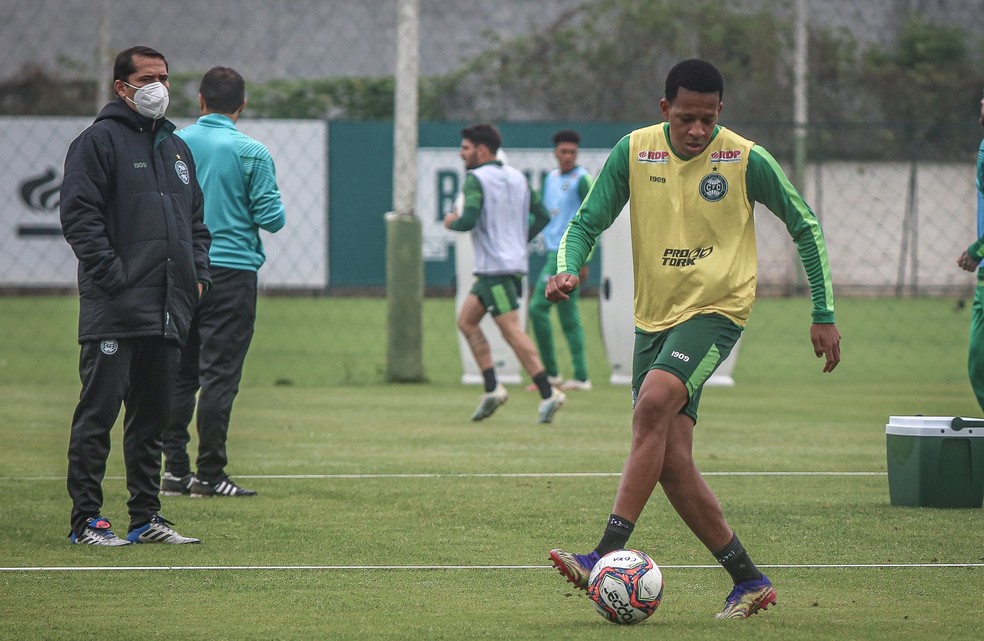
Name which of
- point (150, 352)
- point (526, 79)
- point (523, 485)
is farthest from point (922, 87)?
point (150, 352)

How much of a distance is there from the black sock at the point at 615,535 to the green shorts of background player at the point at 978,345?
11.5 feet

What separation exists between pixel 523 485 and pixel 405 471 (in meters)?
0.97

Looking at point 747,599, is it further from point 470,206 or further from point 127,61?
point 470,206

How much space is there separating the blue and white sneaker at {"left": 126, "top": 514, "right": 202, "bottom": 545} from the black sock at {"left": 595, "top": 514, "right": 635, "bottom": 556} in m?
2.31

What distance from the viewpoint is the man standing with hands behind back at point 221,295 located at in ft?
29.5

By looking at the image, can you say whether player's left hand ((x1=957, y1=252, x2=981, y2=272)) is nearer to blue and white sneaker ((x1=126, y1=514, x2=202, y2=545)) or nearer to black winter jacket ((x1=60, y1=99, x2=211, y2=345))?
black winter jacket ((x1=60, y1=99, x2=211, y2=345))

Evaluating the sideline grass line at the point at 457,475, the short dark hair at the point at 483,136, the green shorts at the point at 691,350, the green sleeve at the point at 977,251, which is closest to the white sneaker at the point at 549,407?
the short dark hair at the point at 483,136

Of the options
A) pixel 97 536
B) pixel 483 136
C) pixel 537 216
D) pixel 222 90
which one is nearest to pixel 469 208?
pixel 483 136

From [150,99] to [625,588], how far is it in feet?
10.5

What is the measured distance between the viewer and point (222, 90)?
9.16 m

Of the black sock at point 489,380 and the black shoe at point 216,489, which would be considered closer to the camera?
the black shoe at point 216,489

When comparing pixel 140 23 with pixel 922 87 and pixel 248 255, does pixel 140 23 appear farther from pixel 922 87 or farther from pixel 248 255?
pixel 248 255

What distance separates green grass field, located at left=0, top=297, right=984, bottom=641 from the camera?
5.82m

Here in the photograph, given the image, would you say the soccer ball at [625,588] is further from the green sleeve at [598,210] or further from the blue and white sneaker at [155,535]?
the blue and white sneaker at [155,535]
